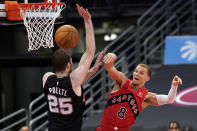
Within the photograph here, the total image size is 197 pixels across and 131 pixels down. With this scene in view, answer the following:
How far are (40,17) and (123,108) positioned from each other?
5.33 feet

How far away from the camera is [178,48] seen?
10.3 metres

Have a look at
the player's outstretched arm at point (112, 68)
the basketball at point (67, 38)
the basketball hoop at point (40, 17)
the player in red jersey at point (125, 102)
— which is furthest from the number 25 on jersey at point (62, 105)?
the basketball hoop at point (40, 17)

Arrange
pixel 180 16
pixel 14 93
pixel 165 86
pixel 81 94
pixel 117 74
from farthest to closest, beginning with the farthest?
pixel 14 93
pixel 180 16
pixel 165 86
pixel 117 74
pixel 81 94

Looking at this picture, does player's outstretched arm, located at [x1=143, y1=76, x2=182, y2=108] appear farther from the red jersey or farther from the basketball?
the basketball

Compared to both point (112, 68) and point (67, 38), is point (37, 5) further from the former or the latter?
point (112, 68)

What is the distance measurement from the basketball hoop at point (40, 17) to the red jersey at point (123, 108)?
1105 mm

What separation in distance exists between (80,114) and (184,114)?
5125 millimetres

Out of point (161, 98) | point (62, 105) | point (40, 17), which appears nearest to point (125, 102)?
point (161, 98)

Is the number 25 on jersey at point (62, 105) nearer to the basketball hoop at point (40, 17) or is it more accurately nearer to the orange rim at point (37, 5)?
the basketball hoop at point (40, 17)

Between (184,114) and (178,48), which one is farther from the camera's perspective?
(178,48)

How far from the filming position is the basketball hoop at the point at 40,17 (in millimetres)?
6070

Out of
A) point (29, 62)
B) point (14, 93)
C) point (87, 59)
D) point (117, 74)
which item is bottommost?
point (14, 93)

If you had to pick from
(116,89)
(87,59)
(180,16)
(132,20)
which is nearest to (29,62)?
(132,20)

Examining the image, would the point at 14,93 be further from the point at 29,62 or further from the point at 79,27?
the point at 79,27
